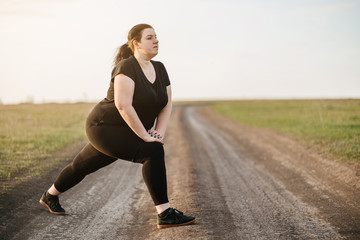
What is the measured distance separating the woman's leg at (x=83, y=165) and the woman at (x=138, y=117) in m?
0.08

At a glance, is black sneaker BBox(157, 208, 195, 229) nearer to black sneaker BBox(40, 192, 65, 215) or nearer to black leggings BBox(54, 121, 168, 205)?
black leggings BBox(54, 121, 168, 205)

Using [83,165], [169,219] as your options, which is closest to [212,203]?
[169,219]

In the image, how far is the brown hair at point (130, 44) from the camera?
3258 mm

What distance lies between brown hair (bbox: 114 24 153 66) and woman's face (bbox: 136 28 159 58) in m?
0.05

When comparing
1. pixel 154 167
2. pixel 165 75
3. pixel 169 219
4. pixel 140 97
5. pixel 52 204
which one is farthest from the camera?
pixel 52 204

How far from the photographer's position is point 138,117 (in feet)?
10.3

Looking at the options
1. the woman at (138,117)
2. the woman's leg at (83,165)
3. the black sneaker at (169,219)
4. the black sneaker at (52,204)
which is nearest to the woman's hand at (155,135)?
the woman at (138,117)

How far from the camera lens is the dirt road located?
3471 millimetres

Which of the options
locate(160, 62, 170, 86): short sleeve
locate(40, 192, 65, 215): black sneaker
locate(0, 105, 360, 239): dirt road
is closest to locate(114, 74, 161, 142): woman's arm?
locate(160, 62, 170, 86): short sleeve

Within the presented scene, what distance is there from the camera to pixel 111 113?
3.23 meters

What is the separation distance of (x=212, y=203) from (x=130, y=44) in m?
2.47

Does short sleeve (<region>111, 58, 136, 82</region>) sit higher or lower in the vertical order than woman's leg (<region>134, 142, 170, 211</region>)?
higher

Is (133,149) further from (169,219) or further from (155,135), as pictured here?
(169,219)

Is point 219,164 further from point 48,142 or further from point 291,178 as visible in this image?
point 48,142
